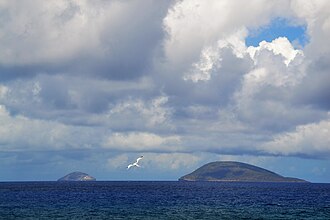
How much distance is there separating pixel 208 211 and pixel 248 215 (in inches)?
484

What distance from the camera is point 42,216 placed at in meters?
103

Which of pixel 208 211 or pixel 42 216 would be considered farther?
pixel 208 211

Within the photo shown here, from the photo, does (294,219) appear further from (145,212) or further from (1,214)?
(1,214)

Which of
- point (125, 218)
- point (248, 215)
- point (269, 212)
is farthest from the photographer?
point (269, 212)

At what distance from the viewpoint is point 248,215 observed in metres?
106

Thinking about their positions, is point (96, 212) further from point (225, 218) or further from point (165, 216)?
point (225, 218)

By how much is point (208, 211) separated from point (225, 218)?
1575cm

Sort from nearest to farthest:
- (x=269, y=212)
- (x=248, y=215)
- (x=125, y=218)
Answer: (x=125, y=218) < (x=248, y=215) < (x=269, y=212)

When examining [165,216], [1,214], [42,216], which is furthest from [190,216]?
[1,214]

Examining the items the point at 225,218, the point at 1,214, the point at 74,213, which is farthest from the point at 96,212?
the point at 225,218

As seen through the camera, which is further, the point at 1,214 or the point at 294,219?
the point at 1,214

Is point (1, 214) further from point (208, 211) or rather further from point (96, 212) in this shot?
point (208, 211)

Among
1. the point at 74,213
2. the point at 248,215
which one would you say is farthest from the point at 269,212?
the point at 74,213

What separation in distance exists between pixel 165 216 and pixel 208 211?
16229 millimetres
